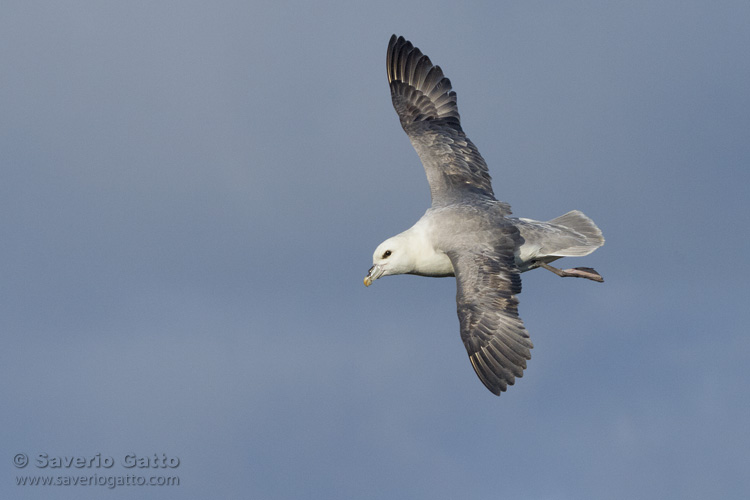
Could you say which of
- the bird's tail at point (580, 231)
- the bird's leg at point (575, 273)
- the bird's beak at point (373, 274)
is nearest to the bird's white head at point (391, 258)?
the bird's beak at point (373, 274)

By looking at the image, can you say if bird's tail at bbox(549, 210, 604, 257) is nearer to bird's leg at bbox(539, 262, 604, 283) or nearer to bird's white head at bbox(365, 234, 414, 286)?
bird's leg at bbox(539, 262, 604, 283)

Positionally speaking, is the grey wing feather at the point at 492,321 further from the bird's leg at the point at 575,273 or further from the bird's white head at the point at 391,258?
the bird's leg at the point at 575,273

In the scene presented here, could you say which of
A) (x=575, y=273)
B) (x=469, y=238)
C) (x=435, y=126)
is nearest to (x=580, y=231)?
(x=575, y=273)

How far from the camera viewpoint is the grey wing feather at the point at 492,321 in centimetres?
983

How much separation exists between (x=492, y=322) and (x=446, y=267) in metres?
1.36

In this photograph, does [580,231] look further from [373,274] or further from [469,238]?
[373,274]

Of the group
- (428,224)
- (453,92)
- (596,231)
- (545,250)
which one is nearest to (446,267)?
(428,224)

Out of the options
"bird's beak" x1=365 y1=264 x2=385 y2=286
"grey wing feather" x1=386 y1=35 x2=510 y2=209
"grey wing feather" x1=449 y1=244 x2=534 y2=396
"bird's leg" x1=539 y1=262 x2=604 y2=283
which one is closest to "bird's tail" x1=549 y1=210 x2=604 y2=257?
"bird's leg" x1=539 y1=262 x2=604 y2=283

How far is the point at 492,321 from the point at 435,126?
3.94 meters

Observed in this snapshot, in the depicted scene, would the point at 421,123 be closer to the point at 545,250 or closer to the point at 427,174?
the point at 427,174

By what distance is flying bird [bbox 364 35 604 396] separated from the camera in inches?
393

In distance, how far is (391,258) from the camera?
11.1 m

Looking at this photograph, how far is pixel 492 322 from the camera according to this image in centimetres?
1002

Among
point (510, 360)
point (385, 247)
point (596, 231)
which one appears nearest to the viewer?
point (510, 360)
